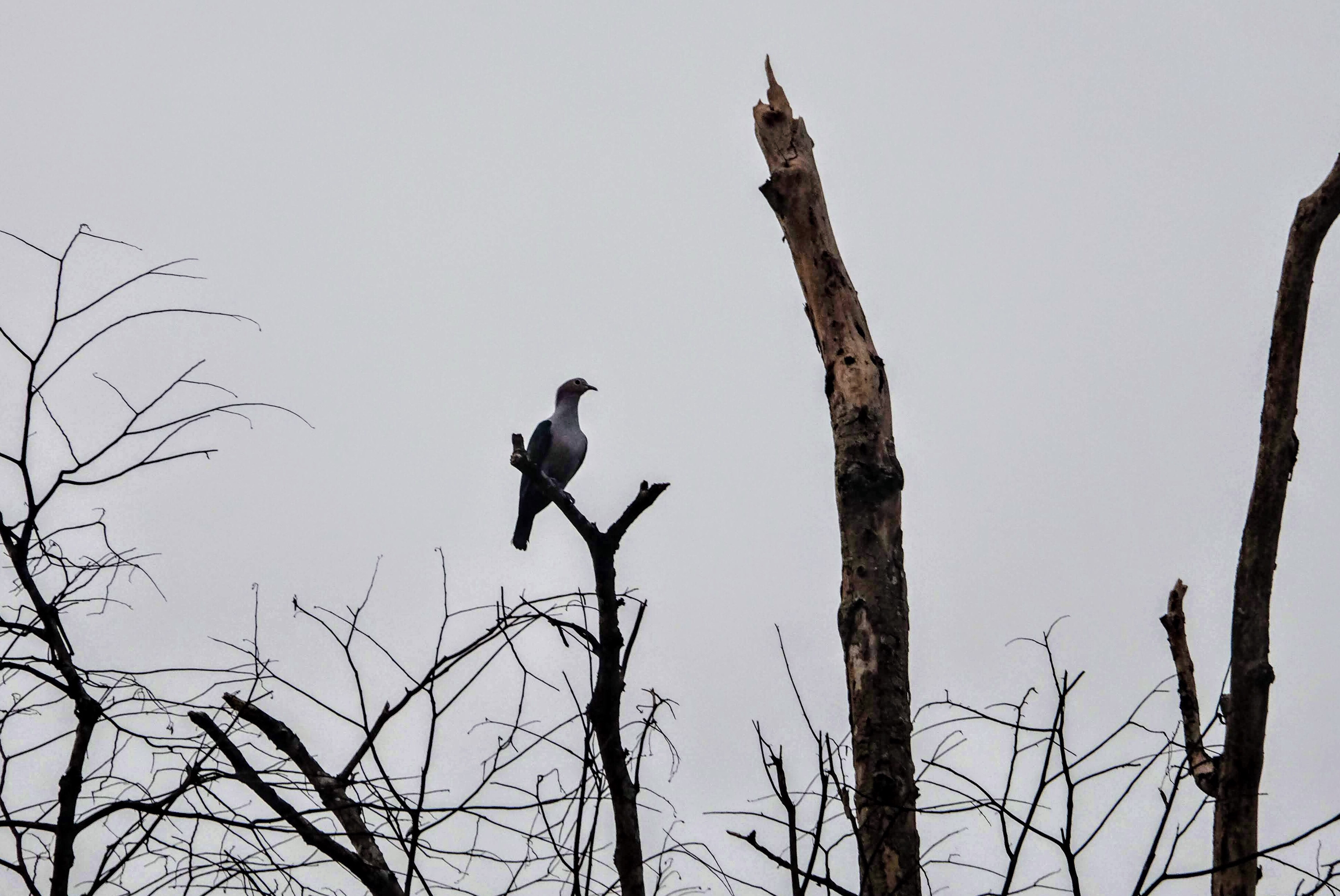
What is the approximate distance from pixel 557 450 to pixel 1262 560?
652 cm

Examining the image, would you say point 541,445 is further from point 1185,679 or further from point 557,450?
point 1185,679

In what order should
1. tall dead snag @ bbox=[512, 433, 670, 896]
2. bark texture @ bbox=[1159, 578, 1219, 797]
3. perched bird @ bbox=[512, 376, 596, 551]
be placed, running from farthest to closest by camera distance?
perched bird @ bbox=[512, 376, 596, 551] → bark texture @ bbox=[1159, 578, 1219, 797] → tall dead snag @ bbox=[512, 433, 670, 896]

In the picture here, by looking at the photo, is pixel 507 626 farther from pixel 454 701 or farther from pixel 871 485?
pixel 871 485

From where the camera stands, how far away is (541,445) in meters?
9.46

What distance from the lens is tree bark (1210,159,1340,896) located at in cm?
325

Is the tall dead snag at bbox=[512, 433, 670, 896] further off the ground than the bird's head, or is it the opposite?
the bird's head

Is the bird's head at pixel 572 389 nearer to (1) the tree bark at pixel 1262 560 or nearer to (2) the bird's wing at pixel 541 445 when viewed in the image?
(2) the bird's wing at pixel 541 445

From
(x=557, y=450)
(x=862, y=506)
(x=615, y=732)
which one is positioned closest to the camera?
(x=615, y=732)

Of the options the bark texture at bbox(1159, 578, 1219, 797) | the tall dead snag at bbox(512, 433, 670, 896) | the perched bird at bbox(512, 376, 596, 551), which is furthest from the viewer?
the perched bird at bbox(512, 376, 596, 551)

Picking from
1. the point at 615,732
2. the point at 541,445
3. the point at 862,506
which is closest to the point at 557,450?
the point at 541,445

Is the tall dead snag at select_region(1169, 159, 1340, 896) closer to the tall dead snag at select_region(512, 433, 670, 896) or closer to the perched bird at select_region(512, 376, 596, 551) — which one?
the tall dead snag at select_region(512, 433, 670, 896)

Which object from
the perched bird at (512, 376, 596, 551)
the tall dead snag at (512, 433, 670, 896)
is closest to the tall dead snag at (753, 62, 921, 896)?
the tall dead snag at (512, 433, 670, 896)

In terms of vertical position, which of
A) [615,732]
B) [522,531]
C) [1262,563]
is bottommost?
[615,732]

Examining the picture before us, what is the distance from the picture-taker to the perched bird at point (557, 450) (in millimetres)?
9352
